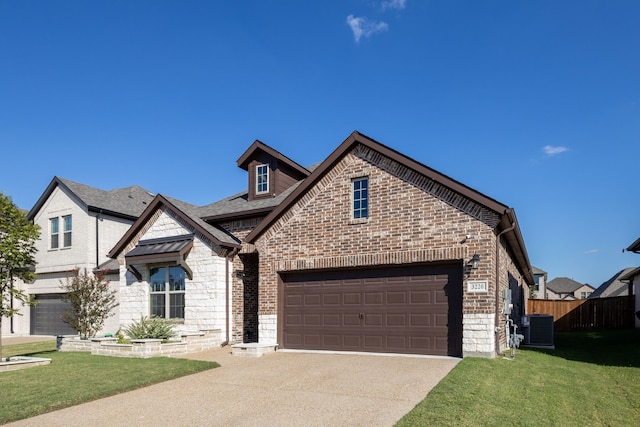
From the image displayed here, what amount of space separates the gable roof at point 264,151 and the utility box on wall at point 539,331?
33.4ft

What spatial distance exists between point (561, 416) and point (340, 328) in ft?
23.0

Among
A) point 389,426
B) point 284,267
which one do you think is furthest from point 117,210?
point 389,426

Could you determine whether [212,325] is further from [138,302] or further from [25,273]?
[25,273]

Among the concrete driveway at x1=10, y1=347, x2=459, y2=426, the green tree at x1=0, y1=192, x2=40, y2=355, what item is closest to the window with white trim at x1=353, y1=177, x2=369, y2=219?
the concrete driveway at x1=10, y1=347, x2=459, y2=426

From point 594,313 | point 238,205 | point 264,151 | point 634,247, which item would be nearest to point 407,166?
point 264,151

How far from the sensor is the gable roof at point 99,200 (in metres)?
22.7

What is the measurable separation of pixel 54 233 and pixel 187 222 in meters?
11.8

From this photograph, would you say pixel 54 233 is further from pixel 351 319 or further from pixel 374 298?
pixel 374 298

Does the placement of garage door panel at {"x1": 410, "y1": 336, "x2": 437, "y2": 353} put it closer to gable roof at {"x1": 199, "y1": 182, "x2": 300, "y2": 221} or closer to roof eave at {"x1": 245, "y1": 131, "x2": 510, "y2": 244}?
roof eave at {"x1": 245, "y1": 131, "x2": 510, "y2": 244}

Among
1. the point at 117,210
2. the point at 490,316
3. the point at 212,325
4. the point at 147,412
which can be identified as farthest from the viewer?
the point at 117,210

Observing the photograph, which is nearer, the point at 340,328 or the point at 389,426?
the point at 389,426

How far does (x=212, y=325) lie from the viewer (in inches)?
599

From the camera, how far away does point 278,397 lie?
309 inches

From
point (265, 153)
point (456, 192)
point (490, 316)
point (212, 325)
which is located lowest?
point (212, 325)
